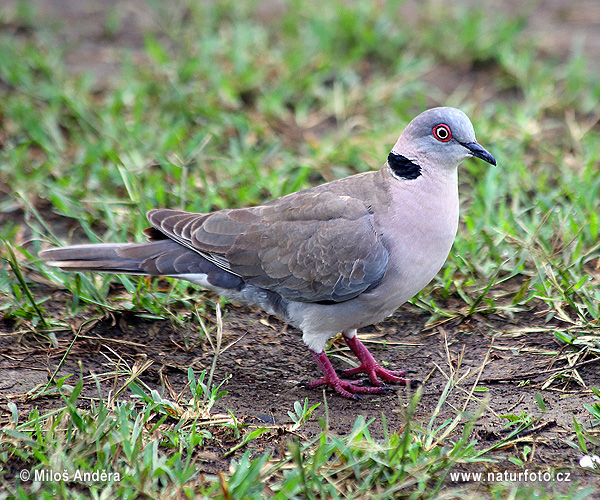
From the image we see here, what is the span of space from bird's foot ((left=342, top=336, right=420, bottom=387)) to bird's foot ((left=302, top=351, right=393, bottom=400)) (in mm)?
60

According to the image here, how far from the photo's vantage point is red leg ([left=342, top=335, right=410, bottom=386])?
150 inches

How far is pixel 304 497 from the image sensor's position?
110 inches

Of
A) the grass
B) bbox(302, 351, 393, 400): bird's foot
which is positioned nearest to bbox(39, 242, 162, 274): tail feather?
the grass

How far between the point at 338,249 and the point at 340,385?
0.72 meters

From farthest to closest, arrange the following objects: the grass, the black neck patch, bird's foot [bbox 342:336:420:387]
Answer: bird's foot [bbox 342:336:420:387] < the black neck patch < the grass

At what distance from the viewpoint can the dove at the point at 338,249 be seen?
3.59m

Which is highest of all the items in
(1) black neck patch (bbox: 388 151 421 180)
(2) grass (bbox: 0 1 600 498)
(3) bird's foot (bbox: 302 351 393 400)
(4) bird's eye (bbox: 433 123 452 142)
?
(4) bird's eye (bbox: 433 123 452 142)

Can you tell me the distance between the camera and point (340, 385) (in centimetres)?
375

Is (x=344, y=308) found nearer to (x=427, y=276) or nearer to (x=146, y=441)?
(x=427, y=276)

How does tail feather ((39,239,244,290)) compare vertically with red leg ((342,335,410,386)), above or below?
above

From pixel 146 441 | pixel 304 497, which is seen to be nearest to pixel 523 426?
pixel 304 497

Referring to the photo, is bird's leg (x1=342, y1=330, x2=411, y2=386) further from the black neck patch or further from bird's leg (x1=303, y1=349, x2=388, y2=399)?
the black neck patch

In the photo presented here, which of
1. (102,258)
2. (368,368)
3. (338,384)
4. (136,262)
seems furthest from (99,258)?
(368,368)

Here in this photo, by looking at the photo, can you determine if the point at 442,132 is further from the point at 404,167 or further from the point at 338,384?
the point at 338,384
